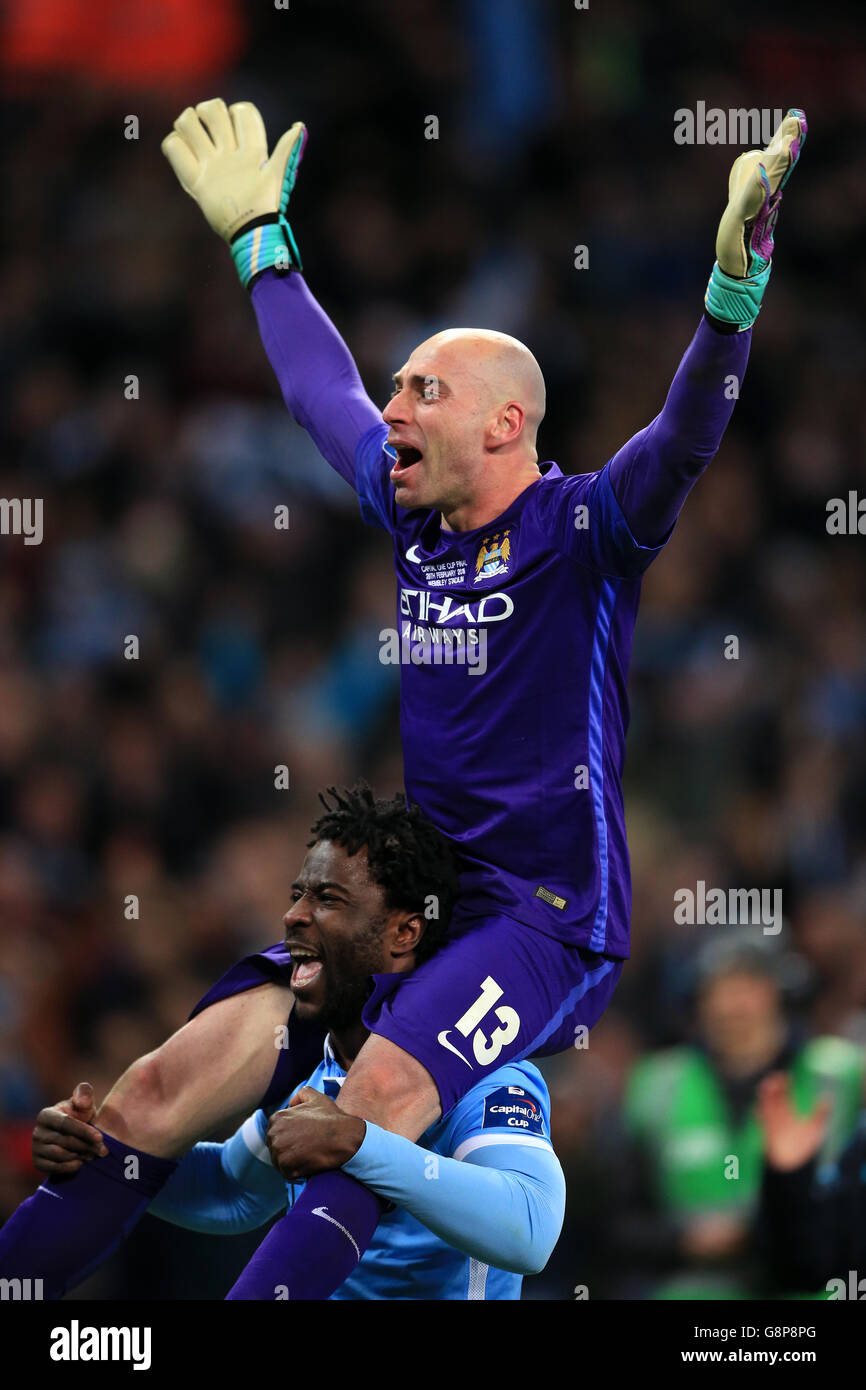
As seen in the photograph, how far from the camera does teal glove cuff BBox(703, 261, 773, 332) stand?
2.98 metres

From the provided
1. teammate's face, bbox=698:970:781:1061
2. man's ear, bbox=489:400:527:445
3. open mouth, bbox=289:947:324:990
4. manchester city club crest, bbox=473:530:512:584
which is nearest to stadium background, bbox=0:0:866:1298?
teammate's face, bbox=698:970:781:1061

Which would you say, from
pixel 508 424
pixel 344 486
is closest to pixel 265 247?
pixel 508 424

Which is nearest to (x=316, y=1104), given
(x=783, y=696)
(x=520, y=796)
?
(x=520, y=796)

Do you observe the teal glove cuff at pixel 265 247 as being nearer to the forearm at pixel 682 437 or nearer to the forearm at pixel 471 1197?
the forearm at pixel 682 437

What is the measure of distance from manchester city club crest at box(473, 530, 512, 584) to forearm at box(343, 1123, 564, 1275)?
1016 mm

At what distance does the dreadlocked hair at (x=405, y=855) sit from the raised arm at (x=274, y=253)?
2.87 ft

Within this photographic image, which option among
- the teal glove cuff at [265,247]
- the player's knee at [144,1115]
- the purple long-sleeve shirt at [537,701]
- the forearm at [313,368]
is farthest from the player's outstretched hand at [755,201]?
the player's knee at [144,1115]

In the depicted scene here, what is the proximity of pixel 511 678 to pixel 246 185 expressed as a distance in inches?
55.2

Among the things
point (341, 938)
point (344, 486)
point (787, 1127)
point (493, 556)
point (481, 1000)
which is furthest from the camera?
point (344, 486)

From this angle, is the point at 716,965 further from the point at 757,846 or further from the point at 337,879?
the point at 337,879

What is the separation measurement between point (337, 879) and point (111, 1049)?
234 cm

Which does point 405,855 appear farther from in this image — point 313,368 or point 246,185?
point 246,185

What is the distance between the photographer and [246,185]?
407 cm

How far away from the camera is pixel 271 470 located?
6.82m
